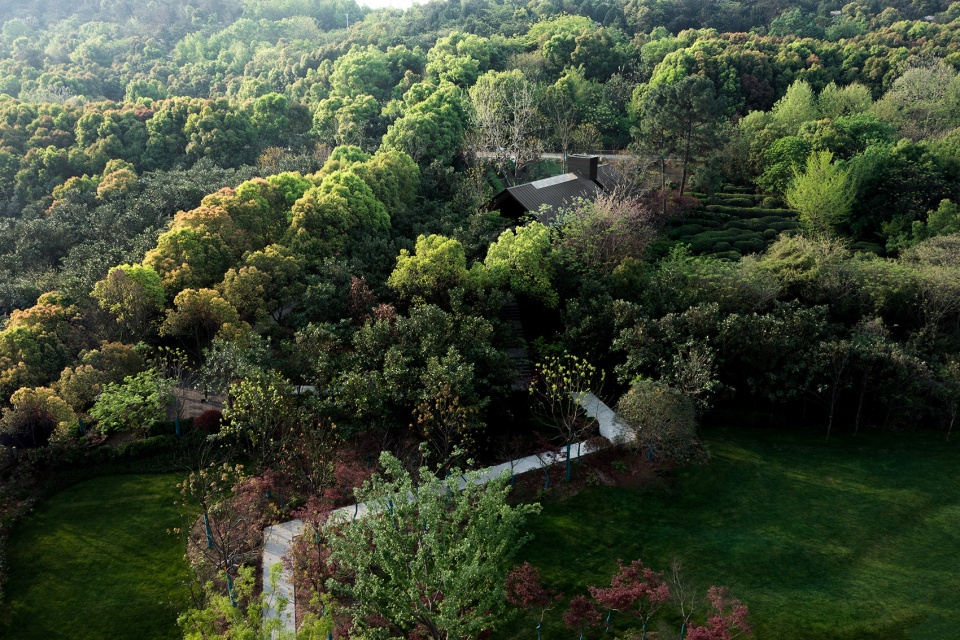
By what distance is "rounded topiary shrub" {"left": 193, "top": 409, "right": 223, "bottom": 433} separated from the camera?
2698 cm

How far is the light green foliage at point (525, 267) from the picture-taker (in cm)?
3381

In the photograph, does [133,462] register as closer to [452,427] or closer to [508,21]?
[452,427]

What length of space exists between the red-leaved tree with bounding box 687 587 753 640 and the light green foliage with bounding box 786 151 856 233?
34.5 meters

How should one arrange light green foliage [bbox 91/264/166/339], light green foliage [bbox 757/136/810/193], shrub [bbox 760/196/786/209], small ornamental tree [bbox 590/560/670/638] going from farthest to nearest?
shrub [bbox 760/196/786/209]
light green foliage [bbox 757/136/810/193]
light green foliage [bbox 91/264/166/339]
small ornamental tree [bbox 590/560/670/638]

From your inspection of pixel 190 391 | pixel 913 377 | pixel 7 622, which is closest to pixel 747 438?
pixel 913 377

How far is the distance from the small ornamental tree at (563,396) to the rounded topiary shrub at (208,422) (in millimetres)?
13255

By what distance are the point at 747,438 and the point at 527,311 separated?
12.9 metres

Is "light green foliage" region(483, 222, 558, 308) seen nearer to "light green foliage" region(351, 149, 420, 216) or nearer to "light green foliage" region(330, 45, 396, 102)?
"light green foliage" region(351, 149, 420, 216)

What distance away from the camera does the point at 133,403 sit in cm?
2509

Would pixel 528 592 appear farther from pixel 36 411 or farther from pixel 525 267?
pixel 36 411

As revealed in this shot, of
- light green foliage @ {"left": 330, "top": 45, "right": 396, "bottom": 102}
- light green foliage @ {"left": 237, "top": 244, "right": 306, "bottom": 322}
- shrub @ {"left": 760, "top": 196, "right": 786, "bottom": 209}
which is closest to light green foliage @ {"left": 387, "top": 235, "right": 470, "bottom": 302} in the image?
light green foliage @ {"left": 237, "top": 244, "right": 306, "bottom": 322}

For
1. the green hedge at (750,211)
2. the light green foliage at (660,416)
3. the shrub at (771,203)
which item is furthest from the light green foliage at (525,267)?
the shrub at (771,203)

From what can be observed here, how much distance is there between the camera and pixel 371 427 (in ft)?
83.7

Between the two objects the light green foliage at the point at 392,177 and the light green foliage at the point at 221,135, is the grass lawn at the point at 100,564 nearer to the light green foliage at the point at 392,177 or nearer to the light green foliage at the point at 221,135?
the light green foliage at the point at 392,177
